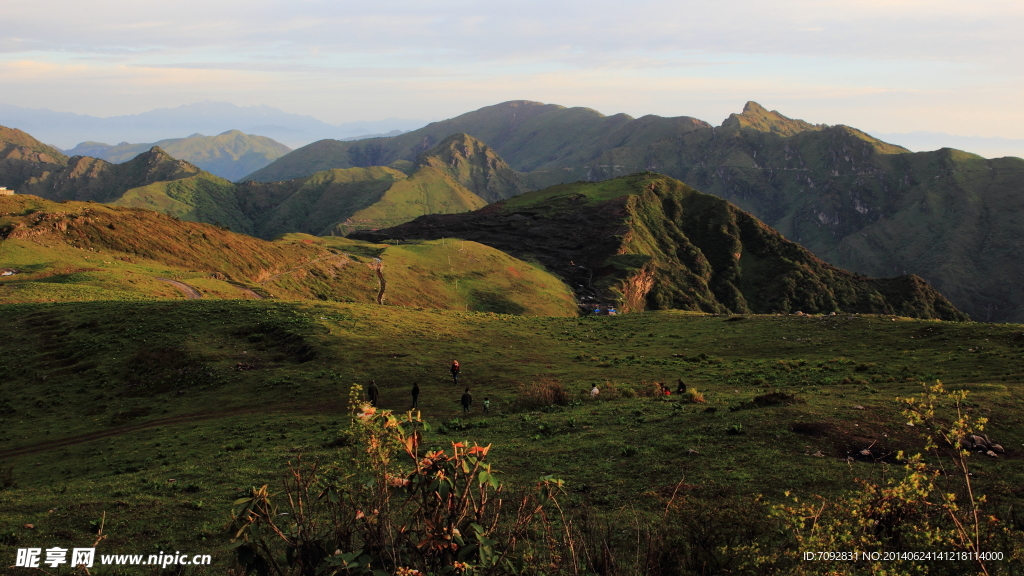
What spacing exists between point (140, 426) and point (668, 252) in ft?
461

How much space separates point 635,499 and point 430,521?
9.62 m

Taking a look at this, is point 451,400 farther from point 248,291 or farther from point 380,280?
point 380,280

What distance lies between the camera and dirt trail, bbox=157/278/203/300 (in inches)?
2253

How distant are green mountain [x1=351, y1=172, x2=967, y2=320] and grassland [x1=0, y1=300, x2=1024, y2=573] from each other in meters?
78.0

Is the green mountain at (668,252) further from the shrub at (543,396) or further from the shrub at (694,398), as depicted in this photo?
the shrub at (694,398)

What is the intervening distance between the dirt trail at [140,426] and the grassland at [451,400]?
0.16 m

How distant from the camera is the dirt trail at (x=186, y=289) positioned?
5722 cm

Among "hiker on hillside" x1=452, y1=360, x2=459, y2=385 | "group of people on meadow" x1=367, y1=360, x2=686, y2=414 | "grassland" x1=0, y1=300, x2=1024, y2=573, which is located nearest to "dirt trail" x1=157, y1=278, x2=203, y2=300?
"grassland" x1=0, y1=300, x2=1024, y2=573

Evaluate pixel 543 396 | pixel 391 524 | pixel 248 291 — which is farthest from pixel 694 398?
pixel 248 291

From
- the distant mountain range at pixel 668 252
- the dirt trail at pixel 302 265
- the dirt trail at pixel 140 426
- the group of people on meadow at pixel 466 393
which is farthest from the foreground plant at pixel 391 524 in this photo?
the distant mountain range at pixel 668 252

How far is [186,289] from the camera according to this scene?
5938 centimetres

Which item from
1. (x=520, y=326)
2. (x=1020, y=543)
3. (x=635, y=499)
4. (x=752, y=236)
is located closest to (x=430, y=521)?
(x=635, y=499)

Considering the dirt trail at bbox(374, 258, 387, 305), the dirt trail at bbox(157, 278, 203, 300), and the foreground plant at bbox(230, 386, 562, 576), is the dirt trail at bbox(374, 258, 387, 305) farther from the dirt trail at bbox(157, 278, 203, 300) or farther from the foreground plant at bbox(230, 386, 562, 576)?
the foreground plant at bbox(230, 386, 562, 576)

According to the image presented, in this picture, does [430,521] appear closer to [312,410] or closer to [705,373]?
[312,410]
